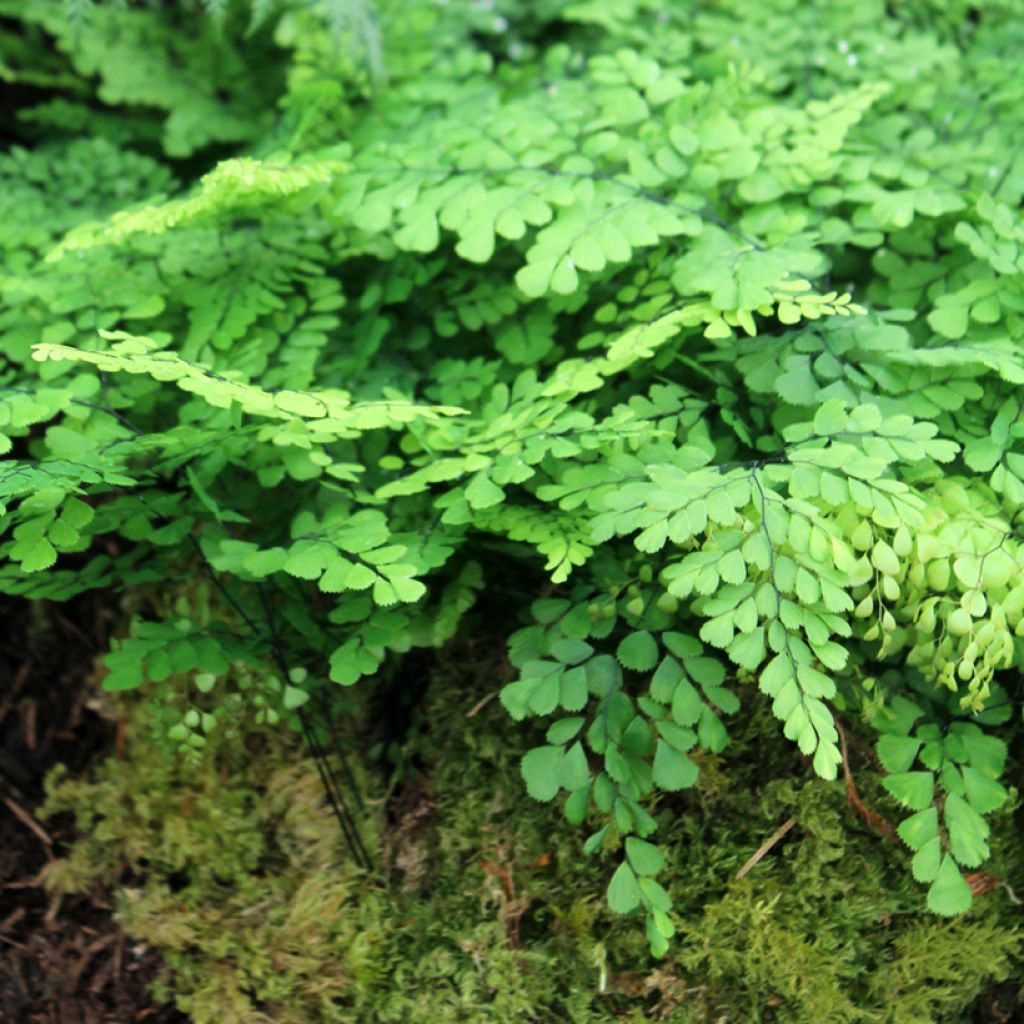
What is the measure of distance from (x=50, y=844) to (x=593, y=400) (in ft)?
4.82

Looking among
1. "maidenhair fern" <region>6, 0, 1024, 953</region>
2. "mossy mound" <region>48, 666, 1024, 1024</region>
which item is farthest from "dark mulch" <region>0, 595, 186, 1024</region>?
"maidenhair fern" <region>6, 0, 1024, 953</region>

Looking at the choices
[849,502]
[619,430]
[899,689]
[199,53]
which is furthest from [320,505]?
[199,53]

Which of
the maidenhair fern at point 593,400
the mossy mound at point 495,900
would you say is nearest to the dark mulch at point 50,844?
the mossy mound at point 495,900

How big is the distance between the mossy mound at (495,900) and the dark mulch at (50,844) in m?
0.06

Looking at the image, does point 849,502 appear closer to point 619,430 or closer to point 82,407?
point 619,430

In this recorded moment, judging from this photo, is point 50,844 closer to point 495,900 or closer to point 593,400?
point 495,900

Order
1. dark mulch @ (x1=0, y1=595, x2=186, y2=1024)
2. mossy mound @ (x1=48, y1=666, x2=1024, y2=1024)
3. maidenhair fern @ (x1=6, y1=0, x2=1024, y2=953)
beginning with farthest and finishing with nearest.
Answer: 1. dark mulch @ (x1=0, y1=595, x2=186, y2=1024)
2. mossy mound @ (x1=48, y1=666, x2=1024, y2=1024)
3. maidenhair fern @ (x1=6, y1=0, x2=1024, y2=953)

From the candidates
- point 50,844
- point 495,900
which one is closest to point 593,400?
point 495,900

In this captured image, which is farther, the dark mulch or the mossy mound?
the dark mulch

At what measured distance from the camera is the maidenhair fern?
4.75 feet

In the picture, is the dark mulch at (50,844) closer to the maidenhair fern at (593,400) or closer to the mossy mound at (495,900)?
the mossy mound at (495,900)

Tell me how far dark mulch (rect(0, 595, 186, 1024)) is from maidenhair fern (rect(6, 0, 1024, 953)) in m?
0.21

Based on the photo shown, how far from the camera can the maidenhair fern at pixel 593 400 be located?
145 cm

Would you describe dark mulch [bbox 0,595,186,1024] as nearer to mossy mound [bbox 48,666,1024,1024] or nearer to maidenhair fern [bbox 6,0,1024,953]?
mossy mound [bbox 48,666,1024,1024]
